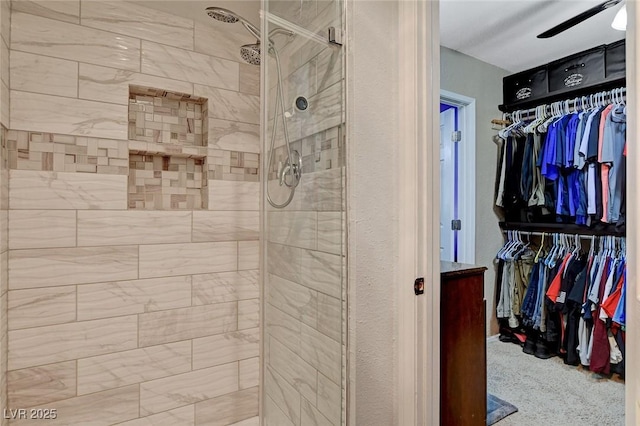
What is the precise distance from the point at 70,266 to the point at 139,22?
111 centimetres

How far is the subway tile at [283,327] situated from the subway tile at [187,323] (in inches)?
25.0

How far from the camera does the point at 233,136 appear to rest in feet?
6.33

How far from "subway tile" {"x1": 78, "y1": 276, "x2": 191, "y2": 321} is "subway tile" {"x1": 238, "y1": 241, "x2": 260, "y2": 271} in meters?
0.27

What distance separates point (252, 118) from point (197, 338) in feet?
3.78

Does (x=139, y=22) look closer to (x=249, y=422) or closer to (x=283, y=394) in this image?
(x=283, y=394)

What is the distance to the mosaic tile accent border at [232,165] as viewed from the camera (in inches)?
73.6

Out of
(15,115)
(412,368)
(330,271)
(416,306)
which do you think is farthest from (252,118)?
(412,368)

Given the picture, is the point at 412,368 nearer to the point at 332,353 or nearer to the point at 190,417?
the point at 332,353

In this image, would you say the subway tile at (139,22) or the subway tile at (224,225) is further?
the subway tile at (224,225)

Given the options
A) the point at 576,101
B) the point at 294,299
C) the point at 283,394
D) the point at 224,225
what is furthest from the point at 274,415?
the point at 576,101

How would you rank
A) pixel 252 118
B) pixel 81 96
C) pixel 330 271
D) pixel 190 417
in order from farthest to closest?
pixel 252 118 < pixel 190 417 < pixel 81 96 < pixel 330 271

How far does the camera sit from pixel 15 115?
1.47 meters

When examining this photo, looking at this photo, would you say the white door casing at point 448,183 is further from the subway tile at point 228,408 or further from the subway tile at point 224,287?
the subway tile at point 228,408

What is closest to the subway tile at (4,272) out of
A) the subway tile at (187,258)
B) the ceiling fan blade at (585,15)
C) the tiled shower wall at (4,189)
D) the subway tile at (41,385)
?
the tiled shower wall at (4,189)
